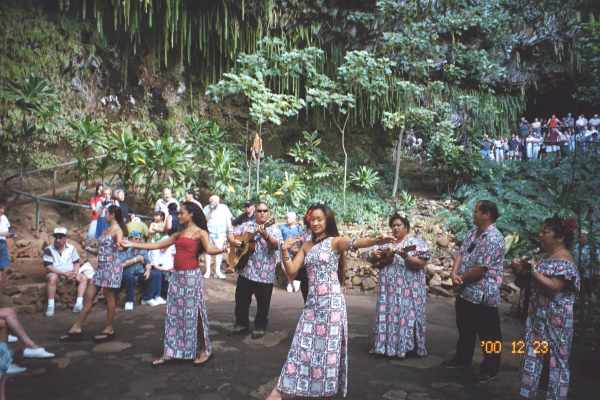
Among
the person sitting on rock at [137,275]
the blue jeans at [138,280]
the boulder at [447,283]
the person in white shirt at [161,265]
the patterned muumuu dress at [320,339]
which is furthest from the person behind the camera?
the boulder at [447,283]

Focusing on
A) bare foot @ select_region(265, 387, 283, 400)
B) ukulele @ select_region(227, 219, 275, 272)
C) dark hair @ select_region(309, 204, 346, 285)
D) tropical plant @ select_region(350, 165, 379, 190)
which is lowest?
bare foot @ select_region(265, 387, 283, 400)

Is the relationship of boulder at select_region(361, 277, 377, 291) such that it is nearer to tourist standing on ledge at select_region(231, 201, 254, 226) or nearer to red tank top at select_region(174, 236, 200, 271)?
tourist standing on ledge at select_region(231, 201, 254, 226)

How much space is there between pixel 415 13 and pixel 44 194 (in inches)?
452

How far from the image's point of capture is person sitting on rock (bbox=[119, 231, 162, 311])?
22.5 ft

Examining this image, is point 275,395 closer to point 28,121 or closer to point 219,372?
point 219,372

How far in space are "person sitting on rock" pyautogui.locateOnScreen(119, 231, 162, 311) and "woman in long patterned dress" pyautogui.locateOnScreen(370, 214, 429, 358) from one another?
3.77m

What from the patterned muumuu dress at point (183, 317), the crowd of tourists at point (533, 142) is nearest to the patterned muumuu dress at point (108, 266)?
the patterned muumuu dress at point (183, 317)

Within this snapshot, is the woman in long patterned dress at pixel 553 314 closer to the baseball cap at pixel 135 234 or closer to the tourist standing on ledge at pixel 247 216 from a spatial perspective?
the tourist standing on ledge at pixel 247 216

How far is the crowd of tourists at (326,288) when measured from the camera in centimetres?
329

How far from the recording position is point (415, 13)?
13.9m

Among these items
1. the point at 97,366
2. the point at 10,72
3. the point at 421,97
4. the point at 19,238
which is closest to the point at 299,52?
the point at 421,97

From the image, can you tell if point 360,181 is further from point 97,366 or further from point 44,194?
point 97,366

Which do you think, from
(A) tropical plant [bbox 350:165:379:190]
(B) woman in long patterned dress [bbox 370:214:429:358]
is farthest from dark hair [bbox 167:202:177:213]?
(A) tropical plant [bbox 350:165:379:190]

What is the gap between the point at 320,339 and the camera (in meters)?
3.25
